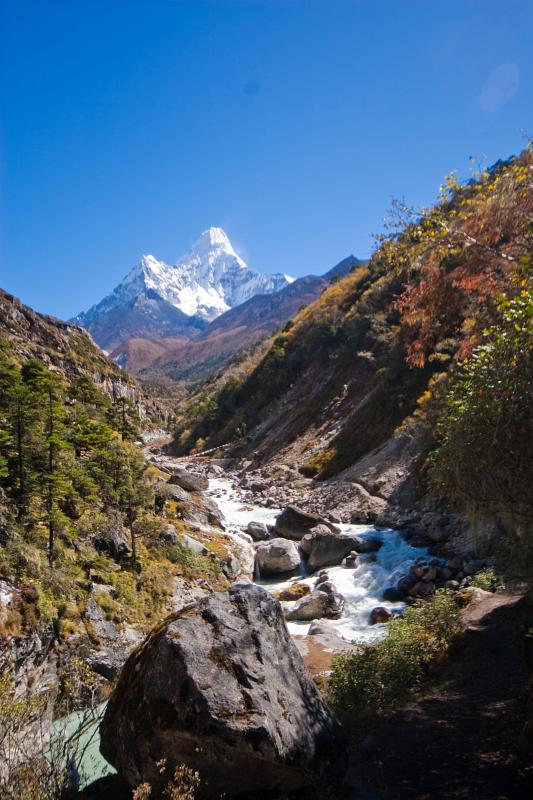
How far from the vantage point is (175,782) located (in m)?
5.51

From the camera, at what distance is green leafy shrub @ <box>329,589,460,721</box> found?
9805 millimetres

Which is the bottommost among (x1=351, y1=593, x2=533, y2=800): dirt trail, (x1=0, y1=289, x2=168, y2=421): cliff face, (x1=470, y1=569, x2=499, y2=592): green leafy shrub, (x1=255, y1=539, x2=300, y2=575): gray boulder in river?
(x1=470, y1=569, x2=499, y2=592): green leafy shrub

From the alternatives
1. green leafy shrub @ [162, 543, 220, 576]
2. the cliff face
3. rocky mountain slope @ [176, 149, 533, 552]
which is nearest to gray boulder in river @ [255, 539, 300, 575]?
green leafy shrub @ [162, 543, 220, 576]

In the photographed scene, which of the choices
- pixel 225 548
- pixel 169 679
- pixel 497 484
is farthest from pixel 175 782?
pixel 225 548

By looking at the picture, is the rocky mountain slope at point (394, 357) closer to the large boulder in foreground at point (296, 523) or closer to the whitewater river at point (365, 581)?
the whitewater river at point (365, 581)

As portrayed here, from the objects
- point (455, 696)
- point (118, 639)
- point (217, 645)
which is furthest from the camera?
point (118, 639)

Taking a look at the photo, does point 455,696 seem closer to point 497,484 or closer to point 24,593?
point 497,484

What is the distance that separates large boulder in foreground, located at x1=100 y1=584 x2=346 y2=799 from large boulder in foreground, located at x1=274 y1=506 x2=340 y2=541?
21072 millimetres

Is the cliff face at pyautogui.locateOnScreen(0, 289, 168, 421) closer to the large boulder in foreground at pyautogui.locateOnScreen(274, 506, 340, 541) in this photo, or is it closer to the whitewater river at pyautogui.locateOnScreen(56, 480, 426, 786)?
the large boulder in foreground at pyautogui.locateOnScreen(274, 506, 340, 541)

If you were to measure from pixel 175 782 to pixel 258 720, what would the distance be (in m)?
1.17

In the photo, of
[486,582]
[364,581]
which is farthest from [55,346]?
[486,582]

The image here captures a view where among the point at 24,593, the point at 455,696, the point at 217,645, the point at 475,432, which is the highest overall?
the point at 24,593

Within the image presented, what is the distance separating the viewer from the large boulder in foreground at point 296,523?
27.9m

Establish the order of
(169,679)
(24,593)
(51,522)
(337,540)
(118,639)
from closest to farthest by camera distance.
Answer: (169,679)
(24,593)
(118,639)
(51,522)
(337,540)
